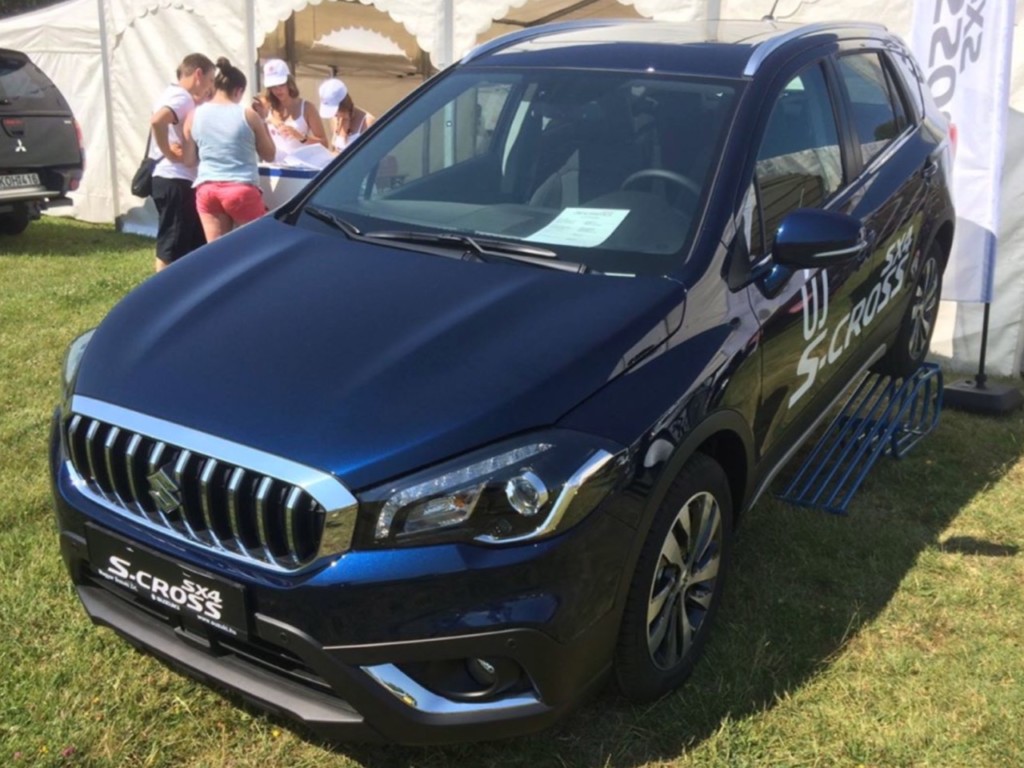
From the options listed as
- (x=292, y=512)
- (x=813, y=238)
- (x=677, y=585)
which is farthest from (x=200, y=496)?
(x=813, y=238)

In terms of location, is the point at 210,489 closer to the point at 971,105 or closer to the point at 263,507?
the point at 263,507

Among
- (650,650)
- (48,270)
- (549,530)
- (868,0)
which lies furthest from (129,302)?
(48,270)

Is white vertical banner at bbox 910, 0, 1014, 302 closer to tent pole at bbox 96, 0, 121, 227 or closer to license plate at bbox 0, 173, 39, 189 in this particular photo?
license plate at bbox 0, 173, 39, 189

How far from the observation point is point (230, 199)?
6410mm

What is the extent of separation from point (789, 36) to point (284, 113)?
213 inches

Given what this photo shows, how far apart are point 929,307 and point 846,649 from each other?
265 centimetres

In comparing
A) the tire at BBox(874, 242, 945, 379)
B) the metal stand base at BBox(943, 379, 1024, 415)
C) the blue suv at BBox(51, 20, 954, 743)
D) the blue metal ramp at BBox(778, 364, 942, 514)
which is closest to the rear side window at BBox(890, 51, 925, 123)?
the tire at BBox(874, 242, 945, 379)

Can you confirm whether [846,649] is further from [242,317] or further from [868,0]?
[868,0]

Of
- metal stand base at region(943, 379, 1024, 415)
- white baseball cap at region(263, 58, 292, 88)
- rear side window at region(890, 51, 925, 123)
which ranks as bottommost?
metal stand base at region(943, 379, 1024, 415)

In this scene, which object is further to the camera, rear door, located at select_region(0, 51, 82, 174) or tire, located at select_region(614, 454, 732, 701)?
rear door, located at select_region(0, 51, 82, 174)

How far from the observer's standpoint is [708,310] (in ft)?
9.18

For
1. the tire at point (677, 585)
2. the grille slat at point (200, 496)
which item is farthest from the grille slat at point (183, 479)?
the tire at point (677, 585)

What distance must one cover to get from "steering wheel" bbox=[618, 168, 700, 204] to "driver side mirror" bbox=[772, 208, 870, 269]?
0.93 ft

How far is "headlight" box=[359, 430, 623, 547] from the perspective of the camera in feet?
7.09
